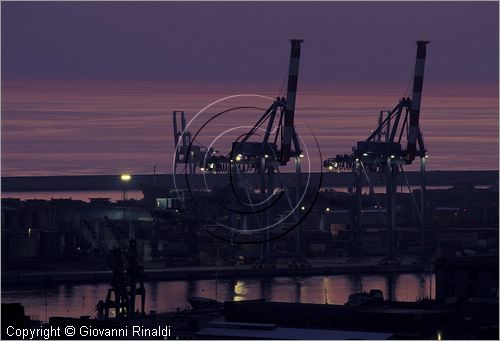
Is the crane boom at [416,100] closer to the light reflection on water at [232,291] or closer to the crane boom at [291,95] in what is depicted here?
the crane boom at [291,95]

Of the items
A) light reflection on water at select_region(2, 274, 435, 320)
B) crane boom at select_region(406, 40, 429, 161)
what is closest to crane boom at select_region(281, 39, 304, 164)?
crane boom at select_region(406, 40, 429, 161)

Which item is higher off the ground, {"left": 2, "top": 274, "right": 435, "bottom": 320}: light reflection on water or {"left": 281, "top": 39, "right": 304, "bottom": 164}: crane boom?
{"left": 281, "top": 39, "right": 304, "bottom": 164}: crane boom

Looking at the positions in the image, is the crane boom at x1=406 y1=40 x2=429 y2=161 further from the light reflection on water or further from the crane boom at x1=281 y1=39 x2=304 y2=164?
the light reflection on water

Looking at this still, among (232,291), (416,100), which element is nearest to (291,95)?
(416,100)

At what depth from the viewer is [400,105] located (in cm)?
6638

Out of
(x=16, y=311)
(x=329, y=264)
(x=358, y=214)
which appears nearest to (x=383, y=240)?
(x=358, y=214)

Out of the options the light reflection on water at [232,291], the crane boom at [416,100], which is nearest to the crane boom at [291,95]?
the crane boom at [416,100]

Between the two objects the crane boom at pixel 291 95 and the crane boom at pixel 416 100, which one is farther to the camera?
the crane boom at pixel 416 100

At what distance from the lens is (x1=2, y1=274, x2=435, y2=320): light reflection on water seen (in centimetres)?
4647

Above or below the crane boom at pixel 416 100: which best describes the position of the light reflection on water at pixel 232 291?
below

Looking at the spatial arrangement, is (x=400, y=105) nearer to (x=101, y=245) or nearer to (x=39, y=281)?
(x=101, y=245)

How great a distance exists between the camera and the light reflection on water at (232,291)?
1829 inches

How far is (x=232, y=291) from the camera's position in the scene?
51.5 metres

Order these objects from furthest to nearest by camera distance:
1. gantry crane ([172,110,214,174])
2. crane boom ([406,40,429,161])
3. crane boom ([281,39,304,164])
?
gantry crane ([172,110,214,174]) → crane boom ([406,40,429,161]) → crane boom ([281,39,304,164])
